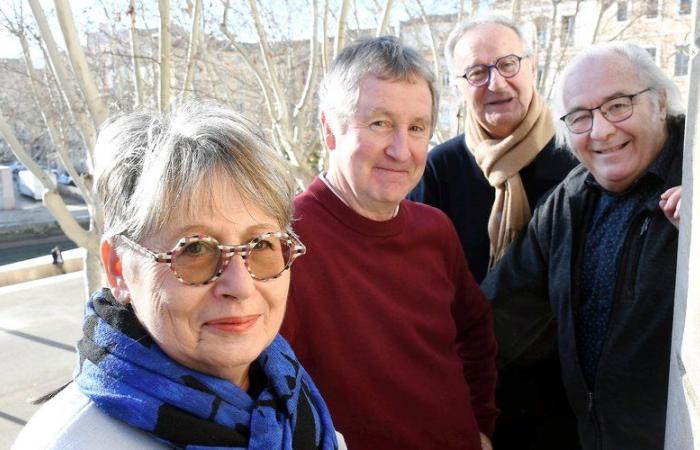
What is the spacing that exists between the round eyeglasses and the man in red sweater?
2.03 ft

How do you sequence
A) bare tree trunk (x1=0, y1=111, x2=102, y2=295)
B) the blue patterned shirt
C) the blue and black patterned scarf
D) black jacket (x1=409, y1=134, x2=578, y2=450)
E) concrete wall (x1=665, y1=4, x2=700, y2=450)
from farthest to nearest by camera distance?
bare tree trunk (x1=0, y1=111, x2=102, y2=295) < black jacket (x1=409, y1=134, x2=578, y2=450) < the blue patterned shirt < the blue and black patterned scarf < concrete wall (x1=665, y1=4, x2=700, y2=450)

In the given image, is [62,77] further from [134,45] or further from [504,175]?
[504,175]

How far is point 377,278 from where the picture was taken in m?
2.16

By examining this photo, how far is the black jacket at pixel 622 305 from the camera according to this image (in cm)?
204

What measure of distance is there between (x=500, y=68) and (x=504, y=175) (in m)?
0.54

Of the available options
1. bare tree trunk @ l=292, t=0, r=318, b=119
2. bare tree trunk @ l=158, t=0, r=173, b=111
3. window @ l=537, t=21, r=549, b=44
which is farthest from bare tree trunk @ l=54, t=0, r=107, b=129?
window @ l=537, t=21, r=549, b=44

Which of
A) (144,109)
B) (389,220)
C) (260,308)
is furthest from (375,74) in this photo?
(260,308)

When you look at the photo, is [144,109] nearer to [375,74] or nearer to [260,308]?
[260,308]

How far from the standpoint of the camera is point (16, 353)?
8.54m

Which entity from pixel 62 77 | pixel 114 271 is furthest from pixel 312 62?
pixel 114 271

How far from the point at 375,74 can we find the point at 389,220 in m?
0.53

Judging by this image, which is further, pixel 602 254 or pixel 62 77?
pixel 62 77

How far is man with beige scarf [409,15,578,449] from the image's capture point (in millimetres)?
2891

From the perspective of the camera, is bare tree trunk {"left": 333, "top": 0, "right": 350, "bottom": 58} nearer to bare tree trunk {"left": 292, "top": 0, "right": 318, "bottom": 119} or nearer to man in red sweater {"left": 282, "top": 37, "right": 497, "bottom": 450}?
bare tree trunk {"left": 292, "top": 0, "right": 318, "bottom": 119}
